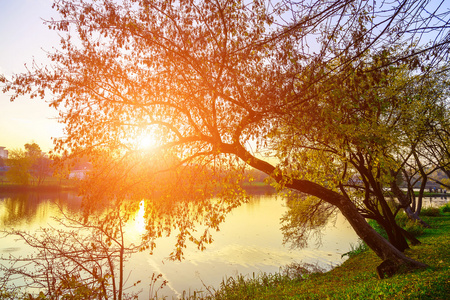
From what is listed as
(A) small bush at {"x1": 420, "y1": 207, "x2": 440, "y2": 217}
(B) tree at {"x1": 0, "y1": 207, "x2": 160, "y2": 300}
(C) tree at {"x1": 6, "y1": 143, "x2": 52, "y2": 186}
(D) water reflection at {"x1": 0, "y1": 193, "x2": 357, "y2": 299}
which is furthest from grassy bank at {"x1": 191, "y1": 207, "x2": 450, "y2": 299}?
(C) tree at {"x1": 6, "y1": 143, "x2": 52, "y2": 186}

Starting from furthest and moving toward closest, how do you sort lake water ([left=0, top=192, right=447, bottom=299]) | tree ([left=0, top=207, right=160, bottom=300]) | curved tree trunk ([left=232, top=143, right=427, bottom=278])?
lake water ([left=0, top=192, right=447, bottom=299]) < curved tree trunk ([left=232, top=143, right=427, bottom=278]) < tree ([left=0, top=207, right=160, bottom=300])

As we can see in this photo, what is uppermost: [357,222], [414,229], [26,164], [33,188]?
[26,164]

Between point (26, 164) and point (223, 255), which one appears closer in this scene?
point (223, 255)

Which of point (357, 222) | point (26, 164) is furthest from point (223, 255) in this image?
point (26, 164)

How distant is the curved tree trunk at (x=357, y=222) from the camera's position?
884cm

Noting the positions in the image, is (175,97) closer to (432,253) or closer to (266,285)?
(266,285)

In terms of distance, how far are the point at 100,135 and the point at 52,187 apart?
2345 inches

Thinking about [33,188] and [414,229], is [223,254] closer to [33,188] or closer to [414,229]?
[414,229]

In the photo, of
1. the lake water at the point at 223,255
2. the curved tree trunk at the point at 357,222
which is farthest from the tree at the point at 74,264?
the curved tree trunk at the point at 357,222

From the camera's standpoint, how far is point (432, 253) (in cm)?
1083

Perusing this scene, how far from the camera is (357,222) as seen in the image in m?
9.58

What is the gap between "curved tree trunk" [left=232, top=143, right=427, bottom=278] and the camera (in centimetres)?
884

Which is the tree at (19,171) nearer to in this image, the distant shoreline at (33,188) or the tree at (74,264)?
the distant shoreline at (33,188)

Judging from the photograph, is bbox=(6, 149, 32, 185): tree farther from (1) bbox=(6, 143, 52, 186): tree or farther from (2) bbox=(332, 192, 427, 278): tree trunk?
(2) bbox=(332, 192, 427, 278): tree trunk
